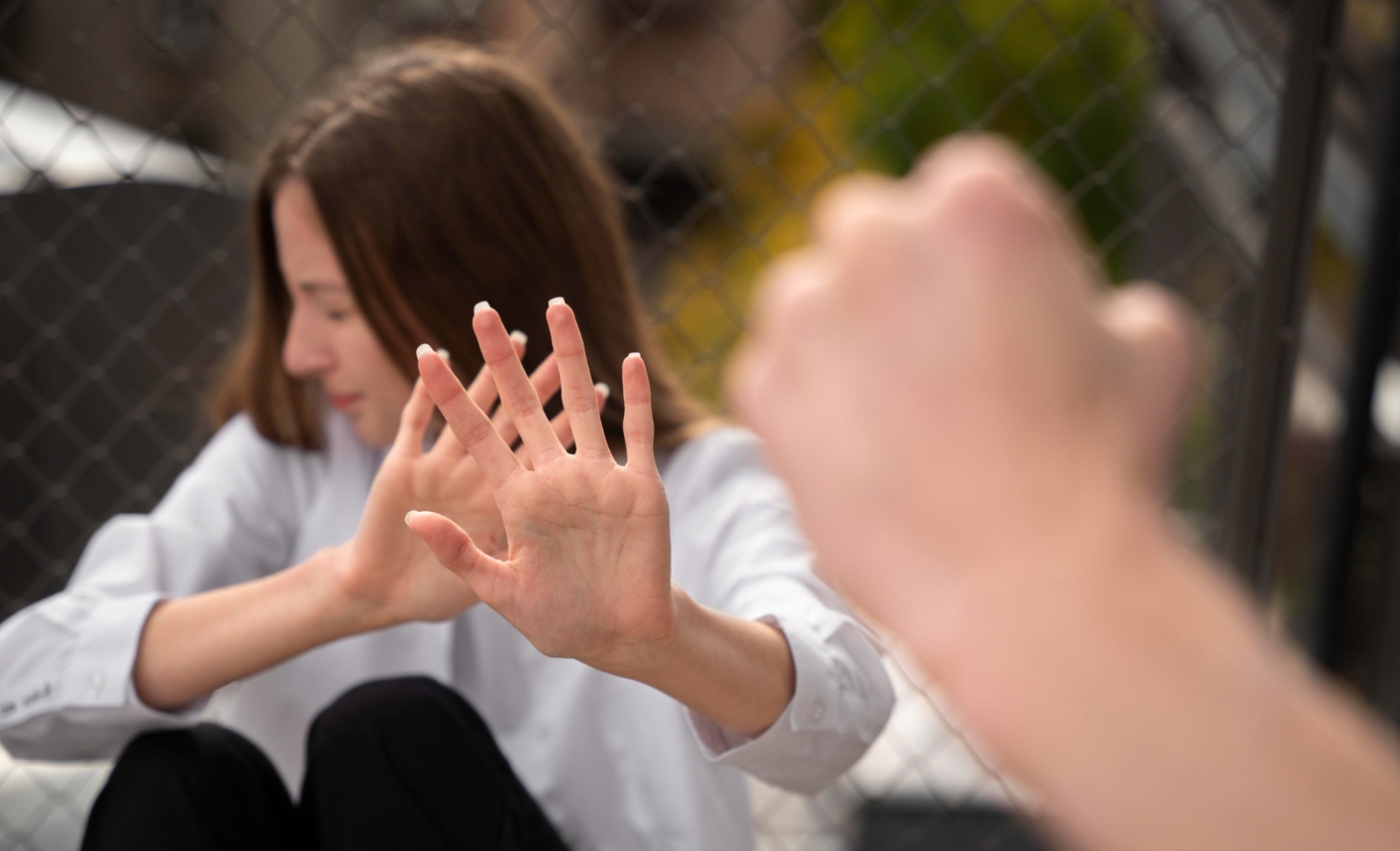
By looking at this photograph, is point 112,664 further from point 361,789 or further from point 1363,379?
point 1363,379

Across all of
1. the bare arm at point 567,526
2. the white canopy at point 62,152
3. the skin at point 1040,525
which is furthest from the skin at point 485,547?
the white canopy at point 62,152

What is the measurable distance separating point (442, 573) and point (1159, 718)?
539 mm

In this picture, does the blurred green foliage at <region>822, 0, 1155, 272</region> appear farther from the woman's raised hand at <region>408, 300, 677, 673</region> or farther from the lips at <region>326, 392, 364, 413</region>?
the woman's raised hand at <region>408, 300, 677, 673</region>

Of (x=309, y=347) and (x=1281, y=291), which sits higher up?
(x=309, y=347)

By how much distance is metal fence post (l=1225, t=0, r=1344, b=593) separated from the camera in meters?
1.02

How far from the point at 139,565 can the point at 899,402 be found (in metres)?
0.77

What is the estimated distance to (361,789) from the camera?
739mm

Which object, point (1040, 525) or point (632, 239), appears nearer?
point (1040, 525)

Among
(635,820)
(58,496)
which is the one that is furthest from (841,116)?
(635,820)

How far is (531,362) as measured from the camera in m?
0.90

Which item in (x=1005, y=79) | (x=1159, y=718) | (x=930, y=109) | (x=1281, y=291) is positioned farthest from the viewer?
(x=930, y=109)

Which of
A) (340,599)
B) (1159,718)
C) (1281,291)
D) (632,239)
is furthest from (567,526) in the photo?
(632,239)

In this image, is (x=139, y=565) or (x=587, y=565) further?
(x=139, y=565)

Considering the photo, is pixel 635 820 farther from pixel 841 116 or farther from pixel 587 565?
pixel 841 116
